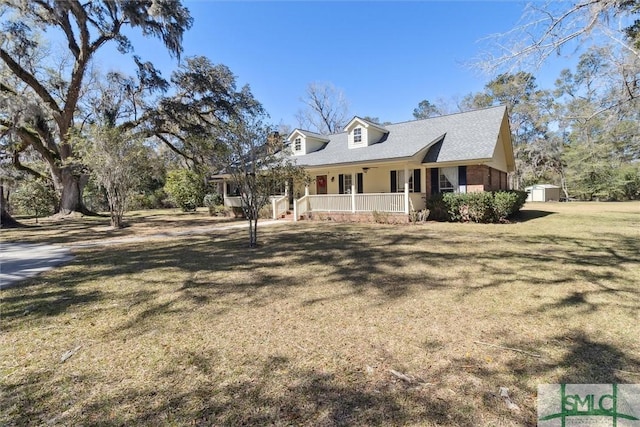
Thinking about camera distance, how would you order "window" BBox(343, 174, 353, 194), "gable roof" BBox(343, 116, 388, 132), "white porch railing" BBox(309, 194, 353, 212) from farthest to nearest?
"window" BBox(343, 174, 353, 194), "gable roof" BBox(343, 116, 388, 132), "white porch railing" BBox(309, 194, 353, 212)

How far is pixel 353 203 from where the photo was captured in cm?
1538

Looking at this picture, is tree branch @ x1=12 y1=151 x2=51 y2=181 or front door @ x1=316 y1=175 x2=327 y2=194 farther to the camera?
tree branch @ x1=12 y1=151 x2=51 y2=181

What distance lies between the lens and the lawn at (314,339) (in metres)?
2.36

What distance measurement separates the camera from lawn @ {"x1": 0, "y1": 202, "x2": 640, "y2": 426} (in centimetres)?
236

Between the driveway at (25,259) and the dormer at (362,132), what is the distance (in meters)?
13.8

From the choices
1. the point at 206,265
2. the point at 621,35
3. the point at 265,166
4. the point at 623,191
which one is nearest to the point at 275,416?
the point at 206,265

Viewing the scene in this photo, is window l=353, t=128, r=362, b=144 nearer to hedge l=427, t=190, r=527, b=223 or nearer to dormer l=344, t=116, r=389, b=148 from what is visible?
dormer l=344, t=116, r=389, b=148

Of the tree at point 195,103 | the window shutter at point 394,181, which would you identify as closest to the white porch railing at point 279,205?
the tree at point 195,103

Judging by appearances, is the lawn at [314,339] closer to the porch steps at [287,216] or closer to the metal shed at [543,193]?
the porch steps at [287,216]

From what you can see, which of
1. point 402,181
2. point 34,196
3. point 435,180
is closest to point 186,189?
point 34,196

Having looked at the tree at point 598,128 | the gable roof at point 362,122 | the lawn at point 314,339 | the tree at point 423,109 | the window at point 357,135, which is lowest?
the lawn at point 314,339

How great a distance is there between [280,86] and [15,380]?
27.9 m

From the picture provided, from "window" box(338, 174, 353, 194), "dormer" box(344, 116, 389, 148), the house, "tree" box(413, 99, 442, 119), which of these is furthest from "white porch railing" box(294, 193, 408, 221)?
"tree" box(413, 99, 442, 119)

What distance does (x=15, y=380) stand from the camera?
2.72 metres
